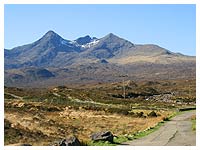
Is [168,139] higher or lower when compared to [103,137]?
lower

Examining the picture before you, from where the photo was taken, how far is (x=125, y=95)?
111 meters

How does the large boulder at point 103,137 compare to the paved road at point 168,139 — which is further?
the large boulder at point 103,137

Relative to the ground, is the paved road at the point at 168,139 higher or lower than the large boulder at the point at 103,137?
lower

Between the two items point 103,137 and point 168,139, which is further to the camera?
point 168,139

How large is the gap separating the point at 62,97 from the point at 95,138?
69.6 meters

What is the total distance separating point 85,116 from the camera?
2149 inches

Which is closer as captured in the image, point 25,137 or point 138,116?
point 25,137

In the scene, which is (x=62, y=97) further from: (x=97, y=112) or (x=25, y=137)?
(x=25, y=137)

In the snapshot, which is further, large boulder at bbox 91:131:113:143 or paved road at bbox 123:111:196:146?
large boulder at bbox 91:131:113:143

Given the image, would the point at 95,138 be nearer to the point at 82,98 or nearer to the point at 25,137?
the point at 25,137
